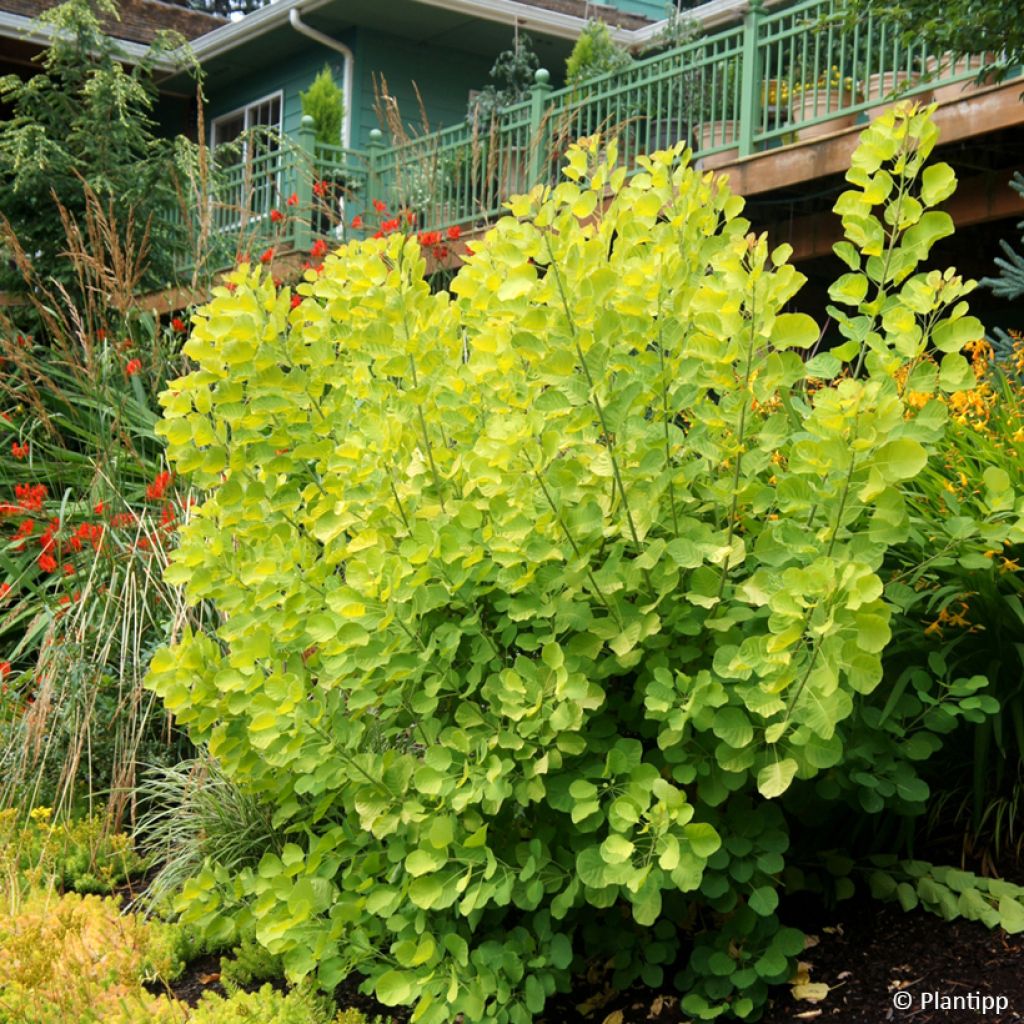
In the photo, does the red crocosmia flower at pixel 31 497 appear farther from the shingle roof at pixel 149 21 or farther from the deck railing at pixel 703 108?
the shingle roof at pixel 149 21

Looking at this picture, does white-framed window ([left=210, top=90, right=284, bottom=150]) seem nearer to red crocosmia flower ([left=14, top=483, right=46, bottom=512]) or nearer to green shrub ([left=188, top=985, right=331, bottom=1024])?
red crocosmia flower ([left=14, top=483, right=46, bottom=512])

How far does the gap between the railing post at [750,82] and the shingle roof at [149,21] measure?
9.63m

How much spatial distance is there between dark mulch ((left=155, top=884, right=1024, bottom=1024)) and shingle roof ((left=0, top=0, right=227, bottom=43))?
14868 millimetres

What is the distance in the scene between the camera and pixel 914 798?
2625 millimetres

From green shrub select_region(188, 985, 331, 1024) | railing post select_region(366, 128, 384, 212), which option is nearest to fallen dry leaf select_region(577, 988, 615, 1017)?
green shrub select_region(188, 985, 331, 1024)

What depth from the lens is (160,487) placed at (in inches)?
181

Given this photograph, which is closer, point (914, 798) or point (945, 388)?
point (945, 388)

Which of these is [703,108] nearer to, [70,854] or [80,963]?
[70,854]

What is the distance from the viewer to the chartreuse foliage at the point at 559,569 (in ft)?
7.62

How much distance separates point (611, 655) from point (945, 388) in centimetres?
88

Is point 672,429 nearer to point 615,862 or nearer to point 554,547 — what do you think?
point 554,547

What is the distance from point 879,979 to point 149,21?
1668 cm

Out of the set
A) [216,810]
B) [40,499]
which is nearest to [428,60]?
[40,499]

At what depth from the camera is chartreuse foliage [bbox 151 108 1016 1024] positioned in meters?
2.32
